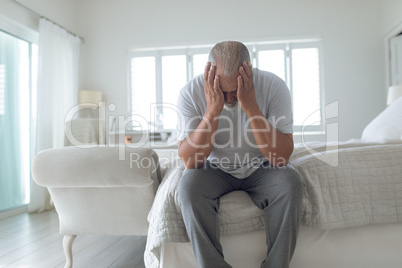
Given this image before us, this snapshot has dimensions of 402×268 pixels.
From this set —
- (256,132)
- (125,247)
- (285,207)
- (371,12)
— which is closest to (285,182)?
(285,207)

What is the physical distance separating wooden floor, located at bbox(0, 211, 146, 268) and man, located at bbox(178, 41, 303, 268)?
79 cm

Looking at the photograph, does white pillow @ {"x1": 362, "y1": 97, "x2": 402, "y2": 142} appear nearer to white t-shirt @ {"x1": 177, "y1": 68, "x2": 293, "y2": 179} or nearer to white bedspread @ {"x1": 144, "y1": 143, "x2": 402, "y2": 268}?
white bedspread @ {"x1": 144, "y1": 143, "x2": 402, "y2": 268}

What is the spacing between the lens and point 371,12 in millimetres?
4281

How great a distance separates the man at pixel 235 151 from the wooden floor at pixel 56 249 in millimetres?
787

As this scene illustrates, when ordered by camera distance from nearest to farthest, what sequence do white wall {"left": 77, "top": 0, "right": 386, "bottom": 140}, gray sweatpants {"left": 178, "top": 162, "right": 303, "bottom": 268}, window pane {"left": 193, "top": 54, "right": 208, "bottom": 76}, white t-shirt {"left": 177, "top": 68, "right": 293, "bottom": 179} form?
1. gray sweatpants {"left": 178, "top": 162, "right": 303, "bottom": 268}
2. white t-shirt {"left": 177, "top": 68, "right": 293, "bottom": 179}
3. white wall {"left": 77, "top": 0, "right": 386, "bottom": 140}
4. window pane {"left": 193, "top": 54, "right": 208, "bottom": 76}

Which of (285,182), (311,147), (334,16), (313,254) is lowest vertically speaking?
(313,254)

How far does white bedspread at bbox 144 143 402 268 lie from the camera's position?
1.25 meters

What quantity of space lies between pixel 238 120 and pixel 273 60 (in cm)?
335

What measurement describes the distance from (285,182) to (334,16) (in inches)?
153

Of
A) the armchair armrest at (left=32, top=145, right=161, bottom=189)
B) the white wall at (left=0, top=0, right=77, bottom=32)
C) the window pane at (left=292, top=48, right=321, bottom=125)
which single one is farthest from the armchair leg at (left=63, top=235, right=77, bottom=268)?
the window pane at (left=292, top=48, right=321, bottom=125)

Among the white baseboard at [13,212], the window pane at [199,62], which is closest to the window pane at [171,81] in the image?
the window pane at [199,62]

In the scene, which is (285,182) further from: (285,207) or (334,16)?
(334,16)

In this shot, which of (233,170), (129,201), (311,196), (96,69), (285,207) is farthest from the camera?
(96,69)

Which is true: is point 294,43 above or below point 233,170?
above
